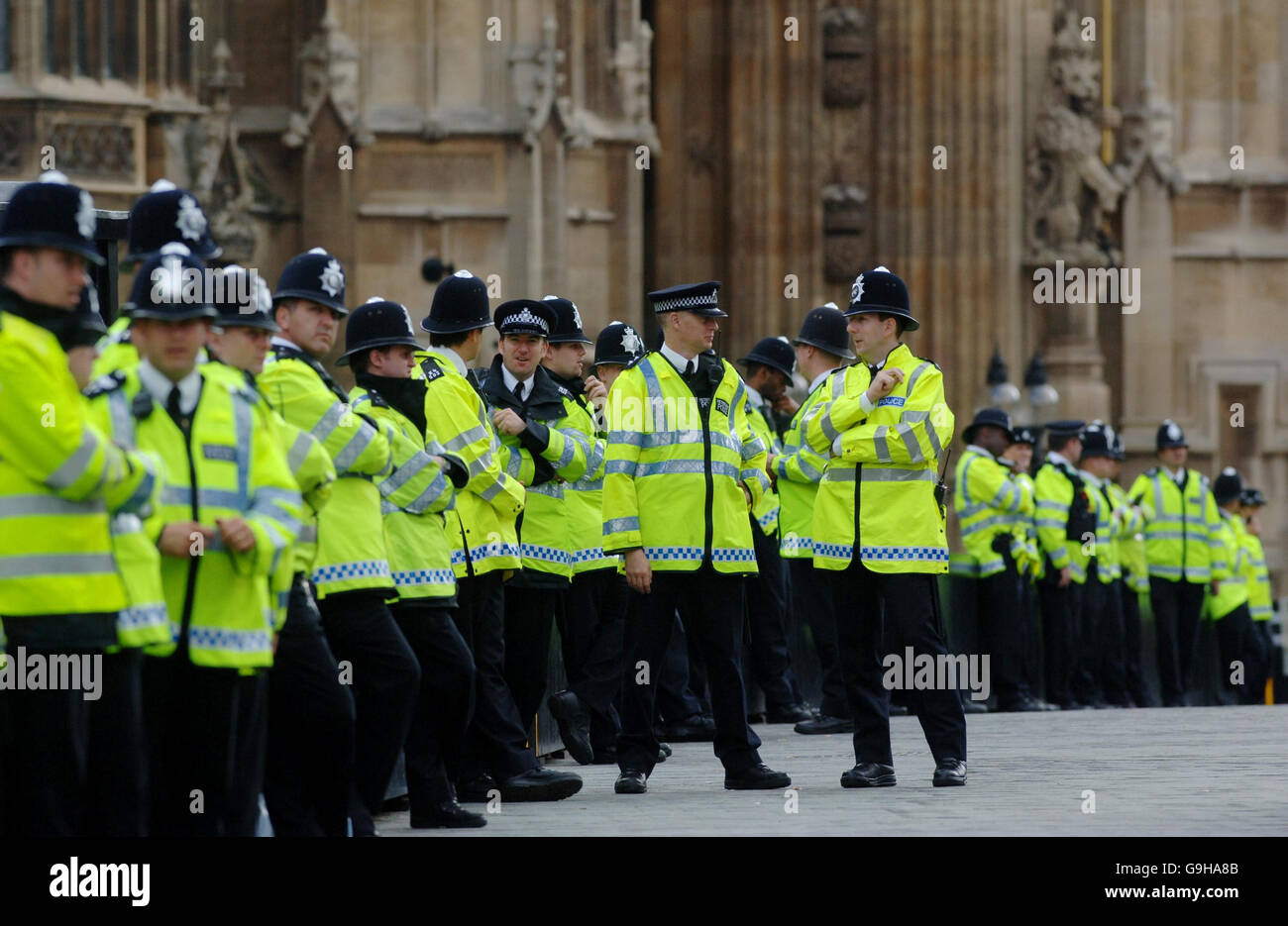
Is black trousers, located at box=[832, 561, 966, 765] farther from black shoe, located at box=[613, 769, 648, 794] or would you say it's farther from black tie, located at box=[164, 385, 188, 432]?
black tie, located at box=[164, 385, 188, 432]

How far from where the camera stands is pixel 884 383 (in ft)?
36.8

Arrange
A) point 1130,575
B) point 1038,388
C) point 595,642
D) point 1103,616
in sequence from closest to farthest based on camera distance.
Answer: point 595,642 < point 1103,616 < point 1130,575 < point 1038,388

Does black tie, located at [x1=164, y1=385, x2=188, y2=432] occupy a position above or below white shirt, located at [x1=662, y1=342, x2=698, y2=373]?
below

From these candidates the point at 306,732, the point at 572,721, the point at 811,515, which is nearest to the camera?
the point at 306,732

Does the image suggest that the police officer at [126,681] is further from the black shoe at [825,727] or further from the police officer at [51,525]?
the black shoe at [825,727]

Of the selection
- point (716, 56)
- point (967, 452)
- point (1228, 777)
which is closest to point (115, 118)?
point (967, 452)

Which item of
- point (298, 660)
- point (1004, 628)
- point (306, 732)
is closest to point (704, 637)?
point (306, 732)

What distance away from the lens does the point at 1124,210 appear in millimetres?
29766

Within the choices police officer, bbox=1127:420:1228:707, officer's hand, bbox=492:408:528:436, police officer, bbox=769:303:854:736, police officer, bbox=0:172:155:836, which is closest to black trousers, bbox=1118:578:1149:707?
police officer, bbox=1127:420:1228:707

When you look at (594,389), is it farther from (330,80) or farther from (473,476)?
(330,80)

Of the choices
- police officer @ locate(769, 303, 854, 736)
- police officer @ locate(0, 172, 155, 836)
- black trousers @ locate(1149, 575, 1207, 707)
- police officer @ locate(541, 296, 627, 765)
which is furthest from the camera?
black trousers @ locate(1149, 575, 1207, 707)

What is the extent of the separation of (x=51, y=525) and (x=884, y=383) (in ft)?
15.9

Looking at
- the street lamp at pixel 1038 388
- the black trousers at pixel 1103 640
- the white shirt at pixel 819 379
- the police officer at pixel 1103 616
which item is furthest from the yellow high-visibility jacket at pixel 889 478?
the street lamp at pixel 1038 388

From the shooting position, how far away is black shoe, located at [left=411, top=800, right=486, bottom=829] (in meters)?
9.90
